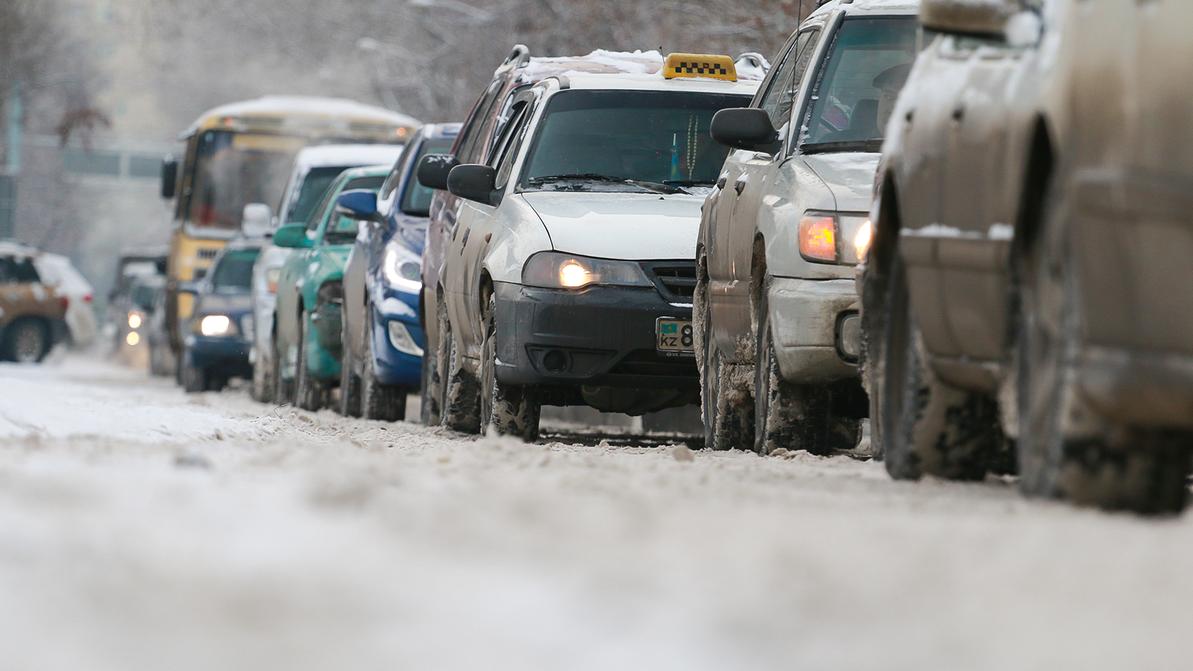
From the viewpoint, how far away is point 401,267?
1561 cm

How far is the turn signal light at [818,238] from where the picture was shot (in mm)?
9852

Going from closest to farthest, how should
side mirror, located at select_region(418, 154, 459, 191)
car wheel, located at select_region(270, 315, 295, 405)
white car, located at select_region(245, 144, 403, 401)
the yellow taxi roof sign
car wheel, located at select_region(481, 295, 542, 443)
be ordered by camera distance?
car wheel, located at select_region(481, 295, 542, 443)
the yellow taxi roof sign
side mirror, located at select_region(418, 154, 459, 191)
car wheel, located at select_region(270, 315, 295, 405)
white car, located at select_region(245, 144, 403, 401)

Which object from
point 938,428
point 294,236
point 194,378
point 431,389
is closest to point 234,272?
point 194,378

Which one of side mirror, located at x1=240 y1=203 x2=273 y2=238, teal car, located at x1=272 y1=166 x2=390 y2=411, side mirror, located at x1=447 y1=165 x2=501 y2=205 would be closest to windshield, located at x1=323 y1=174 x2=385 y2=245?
teal car, located at x1=272 y1=166 x2=390 y2=411

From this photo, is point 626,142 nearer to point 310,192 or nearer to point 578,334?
point 578,334

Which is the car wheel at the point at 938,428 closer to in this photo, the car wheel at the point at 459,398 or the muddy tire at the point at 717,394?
the muddy tire at the point at 717,394

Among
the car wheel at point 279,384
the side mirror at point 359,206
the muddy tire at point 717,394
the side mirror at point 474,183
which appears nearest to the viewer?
the muddy tire at point 717,394

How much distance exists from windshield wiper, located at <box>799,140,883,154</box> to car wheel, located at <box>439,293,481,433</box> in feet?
11.2

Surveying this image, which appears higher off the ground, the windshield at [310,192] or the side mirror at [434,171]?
the side mirror at [434,171]

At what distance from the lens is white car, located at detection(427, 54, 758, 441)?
→ 38.2 ft

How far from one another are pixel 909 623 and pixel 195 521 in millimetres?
1477

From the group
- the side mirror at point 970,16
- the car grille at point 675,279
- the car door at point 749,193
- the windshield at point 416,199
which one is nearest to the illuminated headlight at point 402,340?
Result: the windshield at point 416,199

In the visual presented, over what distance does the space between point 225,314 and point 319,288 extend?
894 centimetres

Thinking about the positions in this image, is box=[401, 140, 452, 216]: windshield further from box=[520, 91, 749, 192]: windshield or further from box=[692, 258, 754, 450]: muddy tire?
box=[692, 258, 754, 450]: muddy tire
